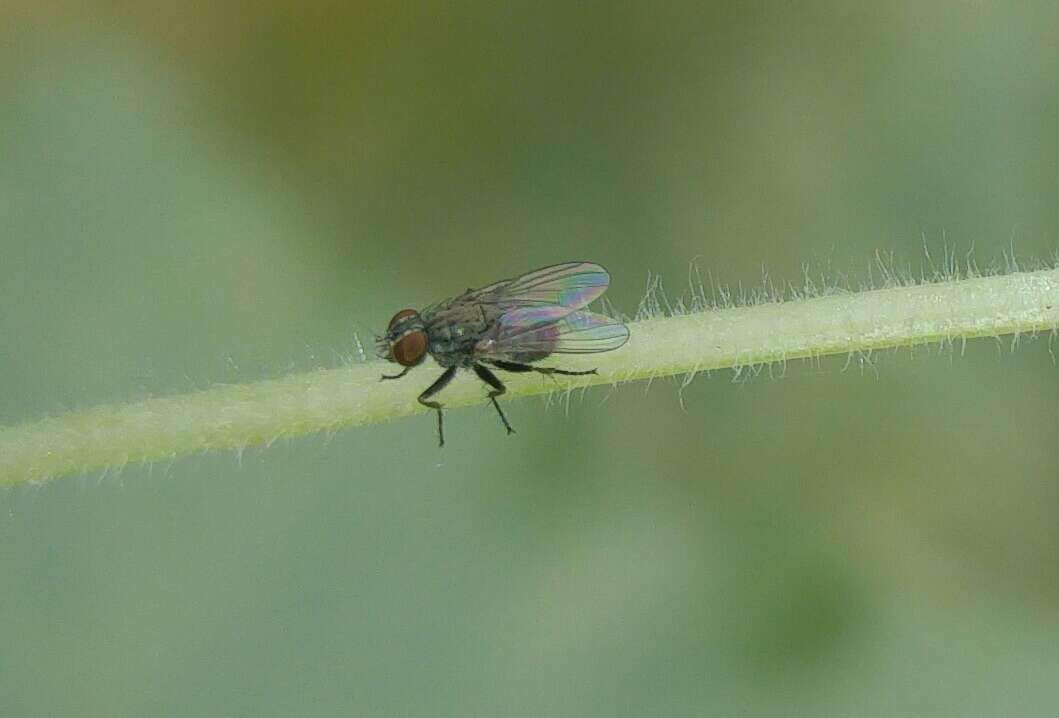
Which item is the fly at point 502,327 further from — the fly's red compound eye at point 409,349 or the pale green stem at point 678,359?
the pale green stem at point 678,359

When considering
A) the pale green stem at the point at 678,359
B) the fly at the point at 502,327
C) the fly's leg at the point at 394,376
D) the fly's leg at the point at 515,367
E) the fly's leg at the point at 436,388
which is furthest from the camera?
the fly at the point at 502,327

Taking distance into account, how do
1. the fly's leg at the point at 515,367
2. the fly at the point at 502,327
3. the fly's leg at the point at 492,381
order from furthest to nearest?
the fly at the point at 502,327
the fly's leg at the point at 515,367
the fly's leg at the point at 492,381

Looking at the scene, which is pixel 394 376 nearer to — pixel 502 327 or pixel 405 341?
pixel 405 341

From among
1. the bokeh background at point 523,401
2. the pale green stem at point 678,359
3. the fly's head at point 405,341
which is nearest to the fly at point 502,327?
the fly's head at point 405,341

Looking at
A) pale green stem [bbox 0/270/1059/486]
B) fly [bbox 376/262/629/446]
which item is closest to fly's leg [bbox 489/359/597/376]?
fly [bbox 376/262/629/446]

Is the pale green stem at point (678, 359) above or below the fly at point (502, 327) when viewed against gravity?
below

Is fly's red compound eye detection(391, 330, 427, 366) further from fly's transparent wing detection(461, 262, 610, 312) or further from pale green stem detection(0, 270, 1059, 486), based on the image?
pale green stem detection(0, 270, 1059, 486)

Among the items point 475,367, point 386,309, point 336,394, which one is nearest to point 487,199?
point 386,309

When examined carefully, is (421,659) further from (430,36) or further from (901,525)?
(430,36)
